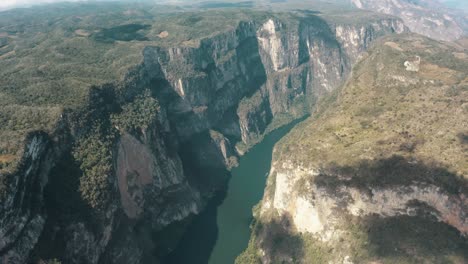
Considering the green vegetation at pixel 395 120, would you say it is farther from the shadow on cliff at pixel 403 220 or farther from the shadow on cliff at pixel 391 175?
the shadow on cliff at pixel 403 220

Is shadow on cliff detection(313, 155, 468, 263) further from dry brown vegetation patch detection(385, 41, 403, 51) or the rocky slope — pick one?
dry brown vegetation patch detection(385, 41, 403, 51)

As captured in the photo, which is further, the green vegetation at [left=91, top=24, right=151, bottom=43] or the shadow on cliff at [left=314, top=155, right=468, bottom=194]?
the green vegetation at [left=91, top=24, right=151, bottom=43]

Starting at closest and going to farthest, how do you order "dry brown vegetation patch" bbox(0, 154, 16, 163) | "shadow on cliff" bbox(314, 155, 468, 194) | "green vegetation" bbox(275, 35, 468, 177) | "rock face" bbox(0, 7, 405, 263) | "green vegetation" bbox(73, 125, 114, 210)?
"dry brown vegetation patch" bbox(0, 154, 16, 163) < "rock face" bbox(0, 7, 405, 263) < "shadow on cliff" bbox(314, 155, 468, 194) < "green vegetation" bbox(73, 125, 114, 210) < "green vegetation" bbox(275, 35, 468, 177)

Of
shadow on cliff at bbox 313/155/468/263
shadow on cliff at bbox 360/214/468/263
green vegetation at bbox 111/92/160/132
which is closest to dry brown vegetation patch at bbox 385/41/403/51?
shadow on cliff at bbox 313/155/468/263

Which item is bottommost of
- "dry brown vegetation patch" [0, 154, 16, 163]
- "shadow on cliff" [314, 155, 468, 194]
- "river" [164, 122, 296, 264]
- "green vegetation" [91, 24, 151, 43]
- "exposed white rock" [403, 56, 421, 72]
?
"river" [164, 122, 296, 264]

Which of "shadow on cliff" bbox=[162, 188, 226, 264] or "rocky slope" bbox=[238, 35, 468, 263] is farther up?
"rocky slope" bbox=[238, 35, 468, 263]

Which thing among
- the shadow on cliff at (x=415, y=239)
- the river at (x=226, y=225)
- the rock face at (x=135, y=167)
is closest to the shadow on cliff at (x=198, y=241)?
the river at (x=226, y=225)

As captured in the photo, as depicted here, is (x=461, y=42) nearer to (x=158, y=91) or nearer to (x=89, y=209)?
(x=158, y=91)
